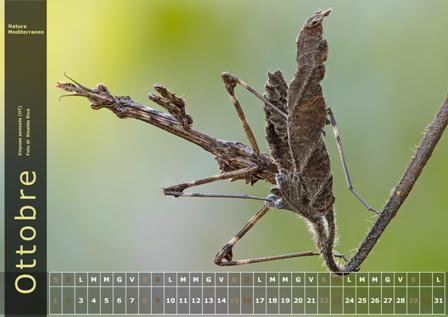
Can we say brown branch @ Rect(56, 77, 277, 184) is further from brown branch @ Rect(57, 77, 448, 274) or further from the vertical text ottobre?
the vertical text ottobre

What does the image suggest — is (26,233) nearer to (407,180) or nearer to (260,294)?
(260,294)

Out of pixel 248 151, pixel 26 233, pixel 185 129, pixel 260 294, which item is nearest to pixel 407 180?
pixel 248 151

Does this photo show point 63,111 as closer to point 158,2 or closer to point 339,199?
point 158,2

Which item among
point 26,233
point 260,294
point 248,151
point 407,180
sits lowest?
point 260,294

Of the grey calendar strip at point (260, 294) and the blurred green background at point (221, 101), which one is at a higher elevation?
the blurred green background at point (221, 101)

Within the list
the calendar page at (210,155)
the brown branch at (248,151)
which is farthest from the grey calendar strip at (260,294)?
the brown branch at (248,151)

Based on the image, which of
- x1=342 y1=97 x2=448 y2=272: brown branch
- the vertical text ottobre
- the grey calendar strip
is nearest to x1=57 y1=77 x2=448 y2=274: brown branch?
x1=342 y1=97 x2=448 y2=272: brown branch

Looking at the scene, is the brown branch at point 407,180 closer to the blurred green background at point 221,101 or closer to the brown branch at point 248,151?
the brown branch at point 248,151
